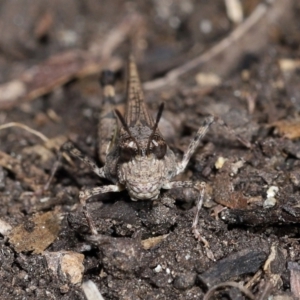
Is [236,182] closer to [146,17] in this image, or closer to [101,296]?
[101,296]

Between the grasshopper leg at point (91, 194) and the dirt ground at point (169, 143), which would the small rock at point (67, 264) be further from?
the grasshopper leg at point (91, 194)

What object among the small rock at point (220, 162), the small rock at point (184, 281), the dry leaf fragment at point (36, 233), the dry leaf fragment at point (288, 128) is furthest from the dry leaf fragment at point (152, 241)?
the dry leaf fragment at point (288, 128)

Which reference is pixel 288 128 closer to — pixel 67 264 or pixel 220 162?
pixel 220 162

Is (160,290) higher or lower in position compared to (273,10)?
lower

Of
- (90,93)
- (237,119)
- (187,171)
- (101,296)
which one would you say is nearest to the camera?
(101,296)

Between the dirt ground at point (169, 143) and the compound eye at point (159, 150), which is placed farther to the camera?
the compound eye at point (159, 150)

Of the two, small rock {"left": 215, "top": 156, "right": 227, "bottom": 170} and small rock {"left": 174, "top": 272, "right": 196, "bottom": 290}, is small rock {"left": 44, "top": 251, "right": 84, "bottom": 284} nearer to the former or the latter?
small rock {"left": 174, "top": 272, "right": 196, "bottom": 290}

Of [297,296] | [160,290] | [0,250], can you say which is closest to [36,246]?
[0,250]
